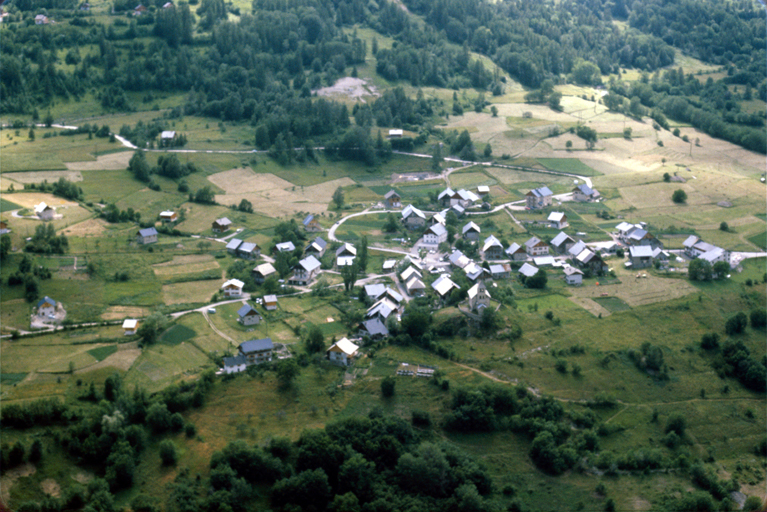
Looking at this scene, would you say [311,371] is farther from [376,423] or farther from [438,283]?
[438,283]

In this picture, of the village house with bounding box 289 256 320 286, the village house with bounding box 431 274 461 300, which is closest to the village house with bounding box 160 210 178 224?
the village house with bounding box 289 256 320 286

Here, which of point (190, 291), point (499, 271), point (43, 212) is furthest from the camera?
point (43, 212)

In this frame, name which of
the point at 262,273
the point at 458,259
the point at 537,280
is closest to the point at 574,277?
the point at 537,280

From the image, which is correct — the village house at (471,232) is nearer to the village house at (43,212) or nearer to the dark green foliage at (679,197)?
the dark green foliage at (679,197)

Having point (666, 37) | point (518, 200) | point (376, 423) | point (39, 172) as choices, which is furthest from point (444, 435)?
point (666, 37)

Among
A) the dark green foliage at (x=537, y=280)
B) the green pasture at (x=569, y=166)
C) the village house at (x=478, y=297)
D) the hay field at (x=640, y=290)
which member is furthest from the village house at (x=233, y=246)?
the green pasture at (x=569, y=166)

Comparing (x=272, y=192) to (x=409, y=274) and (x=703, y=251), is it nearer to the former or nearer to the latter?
(x=409, y=274)

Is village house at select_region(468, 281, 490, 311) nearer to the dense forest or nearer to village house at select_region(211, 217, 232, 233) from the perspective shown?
village house at select_region(211, 217, 232, 233)
